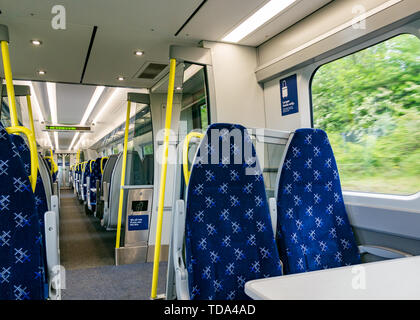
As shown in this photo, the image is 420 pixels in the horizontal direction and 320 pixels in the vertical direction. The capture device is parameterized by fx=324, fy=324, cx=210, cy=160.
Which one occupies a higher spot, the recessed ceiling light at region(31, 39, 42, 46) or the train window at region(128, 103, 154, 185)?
the recessed ceiling light at region(31, 39, 42, 46)

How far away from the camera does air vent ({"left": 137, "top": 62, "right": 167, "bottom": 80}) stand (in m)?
4.23

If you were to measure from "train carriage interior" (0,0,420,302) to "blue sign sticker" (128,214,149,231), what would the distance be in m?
0.02

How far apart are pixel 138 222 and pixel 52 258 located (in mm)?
3136

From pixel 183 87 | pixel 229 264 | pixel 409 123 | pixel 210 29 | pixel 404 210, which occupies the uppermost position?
pixel 210 29

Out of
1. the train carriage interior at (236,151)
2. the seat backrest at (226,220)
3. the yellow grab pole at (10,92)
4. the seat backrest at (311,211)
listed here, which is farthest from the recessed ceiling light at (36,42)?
the seat backrest at (311,211)

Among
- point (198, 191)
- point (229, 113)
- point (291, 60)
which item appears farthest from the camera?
point (229, 113)

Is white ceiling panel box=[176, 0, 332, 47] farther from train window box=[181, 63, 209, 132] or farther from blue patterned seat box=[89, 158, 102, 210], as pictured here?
blue patterned seat box=[89, 158, 102, 210]

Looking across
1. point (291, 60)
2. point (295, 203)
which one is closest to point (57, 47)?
point (291, 60)

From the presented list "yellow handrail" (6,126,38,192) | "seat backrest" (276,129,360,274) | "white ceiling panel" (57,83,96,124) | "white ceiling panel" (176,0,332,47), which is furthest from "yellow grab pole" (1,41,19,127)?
"white ceiling panel" (57,83,96,124)

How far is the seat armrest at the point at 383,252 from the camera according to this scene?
74.0 inches

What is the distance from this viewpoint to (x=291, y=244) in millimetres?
1743
